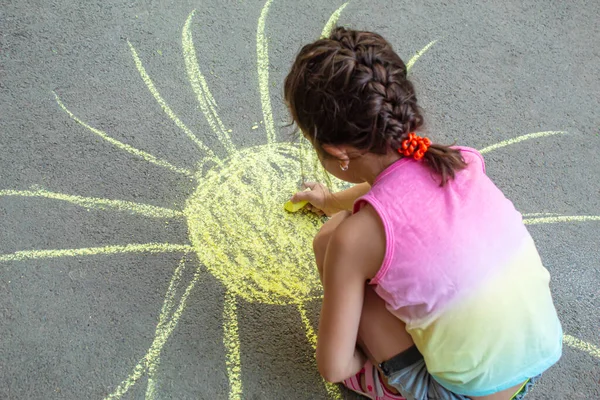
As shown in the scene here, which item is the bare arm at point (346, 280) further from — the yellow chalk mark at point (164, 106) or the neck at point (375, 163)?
the yellow chalk mark at point (164, 106)

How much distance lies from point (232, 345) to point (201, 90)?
1.06 m

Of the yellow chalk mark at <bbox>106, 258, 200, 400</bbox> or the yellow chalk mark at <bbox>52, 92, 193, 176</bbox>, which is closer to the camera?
the yellow chalk mark at <bbox>106, 258, 200, 400</bbox>

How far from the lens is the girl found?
3.61ft

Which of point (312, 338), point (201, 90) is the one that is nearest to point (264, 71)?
point (201, 90)

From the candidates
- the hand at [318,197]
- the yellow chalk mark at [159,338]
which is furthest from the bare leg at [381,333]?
the yellow chalk mark at [159,338]

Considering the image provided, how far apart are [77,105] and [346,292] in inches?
56.0

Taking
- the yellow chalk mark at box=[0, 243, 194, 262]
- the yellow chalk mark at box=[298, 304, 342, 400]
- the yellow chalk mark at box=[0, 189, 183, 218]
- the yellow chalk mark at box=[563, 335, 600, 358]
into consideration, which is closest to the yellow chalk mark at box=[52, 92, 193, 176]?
the yellow chalk mark at box=[0, 189, 183, 218]

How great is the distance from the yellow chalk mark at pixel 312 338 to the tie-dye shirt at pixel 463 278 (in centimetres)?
44

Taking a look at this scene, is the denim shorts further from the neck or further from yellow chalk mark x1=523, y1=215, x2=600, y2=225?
yellow chalk mark x1=523, y1=215, x2=600, y2=225

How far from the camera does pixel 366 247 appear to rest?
44.3 inches

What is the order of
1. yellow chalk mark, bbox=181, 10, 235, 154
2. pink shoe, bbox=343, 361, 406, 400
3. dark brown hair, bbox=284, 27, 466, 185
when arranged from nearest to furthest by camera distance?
dark brown hair, bbox=284, 27, 466, 185, pink shoe, bbox=343, 361, 406, 400, yellow chalk mark, bbox=181, 10, 235, 154

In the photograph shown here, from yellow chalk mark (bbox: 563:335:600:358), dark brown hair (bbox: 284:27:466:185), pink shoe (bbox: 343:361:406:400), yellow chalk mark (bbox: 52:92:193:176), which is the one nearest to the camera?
dark brown hair (bbox: 284:27:466:185)

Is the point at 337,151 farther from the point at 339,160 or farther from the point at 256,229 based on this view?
the point at 256,229

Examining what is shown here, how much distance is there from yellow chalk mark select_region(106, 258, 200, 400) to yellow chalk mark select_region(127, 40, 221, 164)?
473 millimetres
